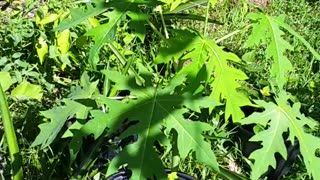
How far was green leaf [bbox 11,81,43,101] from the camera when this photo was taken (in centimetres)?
275

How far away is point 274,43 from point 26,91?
127 cm

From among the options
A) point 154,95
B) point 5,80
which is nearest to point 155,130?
point 154,95

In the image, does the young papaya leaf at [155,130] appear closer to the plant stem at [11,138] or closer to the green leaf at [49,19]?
the plant stem at [11,138]

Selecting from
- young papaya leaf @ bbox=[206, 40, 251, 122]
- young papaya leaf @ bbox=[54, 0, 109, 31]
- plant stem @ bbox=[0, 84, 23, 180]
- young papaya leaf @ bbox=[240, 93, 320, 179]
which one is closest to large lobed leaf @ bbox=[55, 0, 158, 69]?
young papaya leaf @ bbox=[54, 0, 109, 31]

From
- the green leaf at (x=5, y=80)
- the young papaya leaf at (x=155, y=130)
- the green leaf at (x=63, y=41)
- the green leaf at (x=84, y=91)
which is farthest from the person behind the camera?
the green leaf at (x=63, y=41)

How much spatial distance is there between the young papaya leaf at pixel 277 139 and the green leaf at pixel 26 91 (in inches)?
46.1

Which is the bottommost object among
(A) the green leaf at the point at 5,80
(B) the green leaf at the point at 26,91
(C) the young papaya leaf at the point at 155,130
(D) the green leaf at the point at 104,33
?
(B) the green leaf at the point at 26,91

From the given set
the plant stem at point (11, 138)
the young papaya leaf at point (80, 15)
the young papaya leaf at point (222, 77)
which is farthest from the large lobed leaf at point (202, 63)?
the plant stem at point (11, 138)

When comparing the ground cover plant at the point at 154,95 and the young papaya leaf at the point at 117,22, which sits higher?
the young papaya leaf at the point at 117,22

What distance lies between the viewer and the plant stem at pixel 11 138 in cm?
195

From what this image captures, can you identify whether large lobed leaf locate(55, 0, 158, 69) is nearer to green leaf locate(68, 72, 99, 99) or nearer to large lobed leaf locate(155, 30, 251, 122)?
large lobed leaf locate(155, 30, 251, 122)

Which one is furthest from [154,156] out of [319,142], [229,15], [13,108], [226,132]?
[229,15]

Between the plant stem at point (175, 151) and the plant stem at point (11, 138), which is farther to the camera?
the plant stem at point (11, 138)

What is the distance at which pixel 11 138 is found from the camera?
1996 mm
